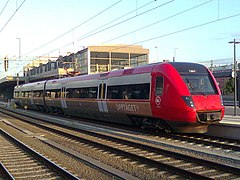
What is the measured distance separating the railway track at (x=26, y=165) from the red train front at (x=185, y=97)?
5.31 metres

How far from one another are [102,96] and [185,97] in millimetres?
6781

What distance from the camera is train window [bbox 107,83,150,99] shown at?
47.6ft

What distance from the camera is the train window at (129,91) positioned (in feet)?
47.6

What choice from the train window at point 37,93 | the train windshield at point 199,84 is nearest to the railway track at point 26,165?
the train windshield at point 199,84

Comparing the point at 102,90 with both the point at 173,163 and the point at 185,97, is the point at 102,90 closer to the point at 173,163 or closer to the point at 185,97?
the point at 185,97

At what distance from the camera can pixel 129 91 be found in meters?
15.7

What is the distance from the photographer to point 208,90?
44.2ft

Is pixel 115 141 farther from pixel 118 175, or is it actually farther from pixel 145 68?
pixel 118 175

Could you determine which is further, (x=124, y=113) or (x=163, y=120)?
(x=124, y=113)

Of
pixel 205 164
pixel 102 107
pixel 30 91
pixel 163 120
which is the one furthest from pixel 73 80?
pixel 205 164

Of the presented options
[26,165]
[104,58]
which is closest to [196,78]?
[26,165]

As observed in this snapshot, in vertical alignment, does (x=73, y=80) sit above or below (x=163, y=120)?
above

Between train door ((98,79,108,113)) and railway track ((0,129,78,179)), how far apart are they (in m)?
6.56

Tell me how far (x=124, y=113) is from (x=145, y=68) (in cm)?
258
